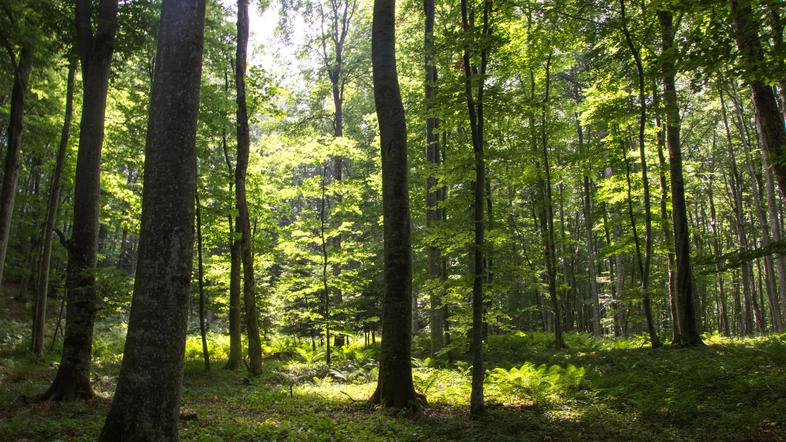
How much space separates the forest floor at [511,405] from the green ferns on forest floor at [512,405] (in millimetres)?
21

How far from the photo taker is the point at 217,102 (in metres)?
12.9

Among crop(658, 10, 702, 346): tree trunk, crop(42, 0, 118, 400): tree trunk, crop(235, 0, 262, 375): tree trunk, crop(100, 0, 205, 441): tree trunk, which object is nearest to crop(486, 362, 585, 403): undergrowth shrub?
crop(658, 10, 702, 346): tree trunk

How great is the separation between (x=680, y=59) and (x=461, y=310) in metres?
8.56

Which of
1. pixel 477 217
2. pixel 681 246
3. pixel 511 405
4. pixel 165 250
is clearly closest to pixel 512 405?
pixel 511 405

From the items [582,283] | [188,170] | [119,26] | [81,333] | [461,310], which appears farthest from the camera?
[582,283]

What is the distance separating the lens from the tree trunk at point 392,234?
23.7 ft

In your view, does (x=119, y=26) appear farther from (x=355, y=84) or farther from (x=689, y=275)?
(x=355, y=84)

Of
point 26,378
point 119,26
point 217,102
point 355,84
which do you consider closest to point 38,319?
point 26,378

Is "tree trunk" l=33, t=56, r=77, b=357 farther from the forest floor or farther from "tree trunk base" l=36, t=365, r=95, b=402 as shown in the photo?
"tree trunk base" l=36, t=365, r=95, b=402

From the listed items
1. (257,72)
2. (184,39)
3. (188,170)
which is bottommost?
(188,170)

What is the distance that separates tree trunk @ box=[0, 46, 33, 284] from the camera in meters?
10.5

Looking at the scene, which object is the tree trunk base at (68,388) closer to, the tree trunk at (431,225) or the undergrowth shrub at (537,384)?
the tree trunk at (431,225)

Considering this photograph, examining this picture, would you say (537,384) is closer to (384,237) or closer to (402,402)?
(402,402)

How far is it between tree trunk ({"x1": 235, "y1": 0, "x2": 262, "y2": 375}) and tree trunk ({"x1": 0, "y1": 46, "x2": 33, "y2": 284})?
5.02 m
